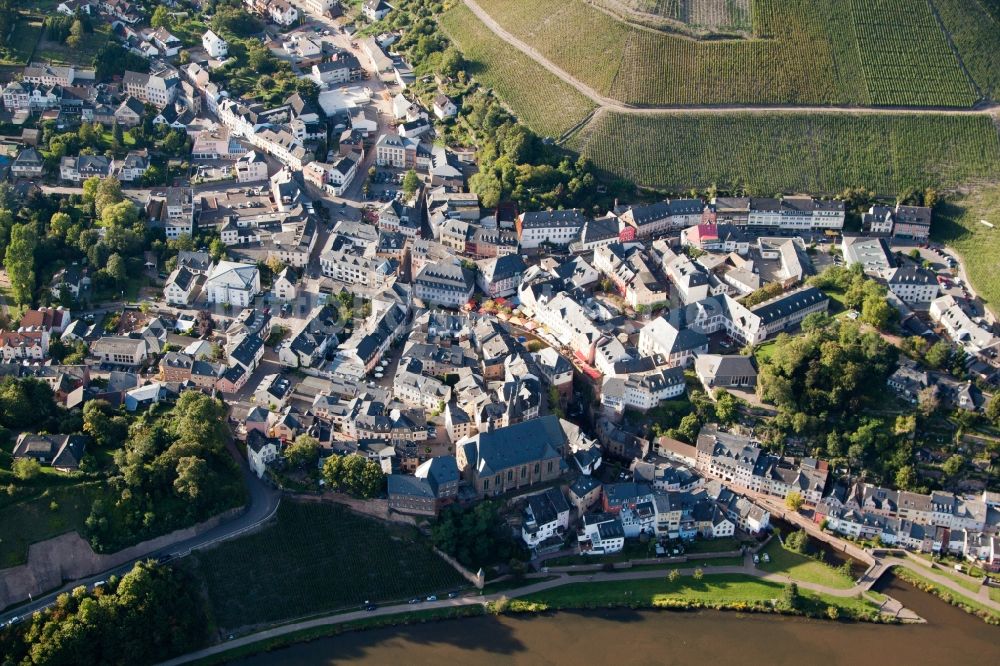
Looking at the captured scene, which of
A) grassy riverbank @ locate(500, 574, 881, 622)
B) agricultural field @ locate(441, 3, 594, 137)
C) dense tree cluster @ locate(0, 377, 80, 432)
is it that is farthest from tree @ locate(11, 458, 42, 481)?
agricultural field @ locate(441, 3, 594, 137)

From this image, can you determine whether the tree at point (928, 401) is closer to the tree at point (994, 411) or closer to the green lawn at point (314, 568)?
the tree at point (994, 411)

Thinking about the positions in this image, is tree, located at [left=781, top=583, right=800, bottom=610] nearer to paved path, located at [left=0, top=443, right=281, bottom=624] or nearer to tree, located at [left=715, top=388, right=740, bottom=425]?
tree, located at [left=715, top=388, right=740, bottom=425]

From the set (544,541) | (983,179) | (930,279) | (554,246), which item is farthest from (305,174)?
(983,179)

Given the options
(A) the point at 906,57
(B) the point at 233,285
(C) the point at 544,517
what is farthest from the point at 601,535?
(A) the point at 906,57

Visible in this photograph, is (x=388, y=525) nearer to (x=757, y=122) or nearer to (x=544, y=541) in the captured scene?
(x=544, y=541)

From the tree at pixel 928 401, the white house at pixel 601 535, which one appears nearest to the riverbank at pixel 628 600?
the white house at pixel 601 535

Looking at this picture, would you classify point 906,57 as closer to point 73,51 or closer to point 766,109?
point 766,109

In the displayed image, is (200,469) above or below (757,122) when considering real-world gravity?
below
